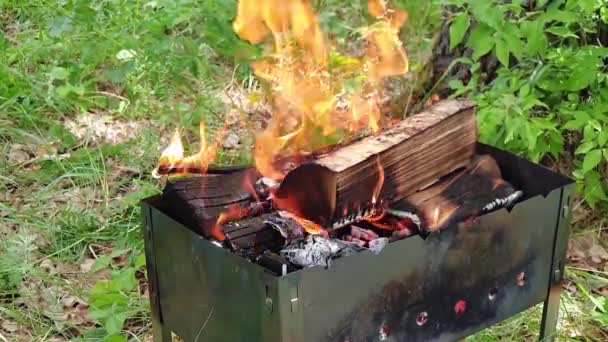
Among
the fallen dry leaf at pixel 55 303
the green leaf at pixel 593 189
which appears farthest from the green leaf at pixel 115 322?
the green leaf at pixel 593 189

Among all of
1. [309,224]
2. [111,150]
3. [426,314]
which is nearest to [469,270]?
[426,314]

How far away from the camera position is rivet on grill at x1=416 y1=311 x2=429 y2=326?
6.50 feet

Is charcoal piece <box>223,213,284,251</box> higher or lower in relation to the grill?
higher

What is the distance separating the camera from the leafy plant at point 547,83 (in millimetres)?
2820

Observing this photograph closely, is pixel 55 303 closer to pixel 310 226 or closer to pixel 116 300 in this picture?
pixel 116 300

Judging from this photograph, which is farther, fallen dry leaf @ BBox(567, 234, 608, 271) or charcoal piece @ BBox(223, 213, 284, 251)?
fallen dry leaf @ BBox(567, 234, 608, 271)

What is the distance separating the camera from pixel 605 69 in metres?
3.19

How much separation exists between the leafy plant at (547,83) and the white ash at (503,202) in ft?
2.04

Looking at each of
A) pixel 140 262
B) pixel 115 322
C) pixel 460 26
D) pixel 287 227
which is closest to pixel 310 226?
pixel 287 227

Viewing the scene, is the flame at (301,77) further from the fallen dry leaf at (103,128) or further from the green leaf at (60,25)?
the fallen dry leaf at (103,128)

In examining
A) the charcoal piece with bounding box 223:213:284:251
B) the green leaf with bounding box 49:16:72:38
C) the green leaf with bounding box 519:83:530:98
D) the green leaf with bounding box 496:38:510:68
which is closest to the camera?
the charcoal piece with bounding box 223:213:284:251

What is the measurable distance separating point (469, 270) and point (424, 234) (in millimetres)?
235

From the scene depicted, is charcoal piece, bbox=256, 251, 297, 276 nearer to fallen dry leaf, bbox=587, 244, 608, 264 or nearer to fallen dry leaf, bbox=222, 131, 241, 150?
fallen dry leaf, bbox=587, 244, 608, 264

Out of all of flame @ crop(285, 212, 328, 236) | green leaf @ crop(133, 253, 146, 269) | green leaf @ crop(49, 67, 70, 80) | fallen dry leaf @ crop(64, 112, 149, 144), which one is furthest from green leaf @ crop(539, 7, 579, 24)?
green leaf @ crop(49, 67, 70, 80)
